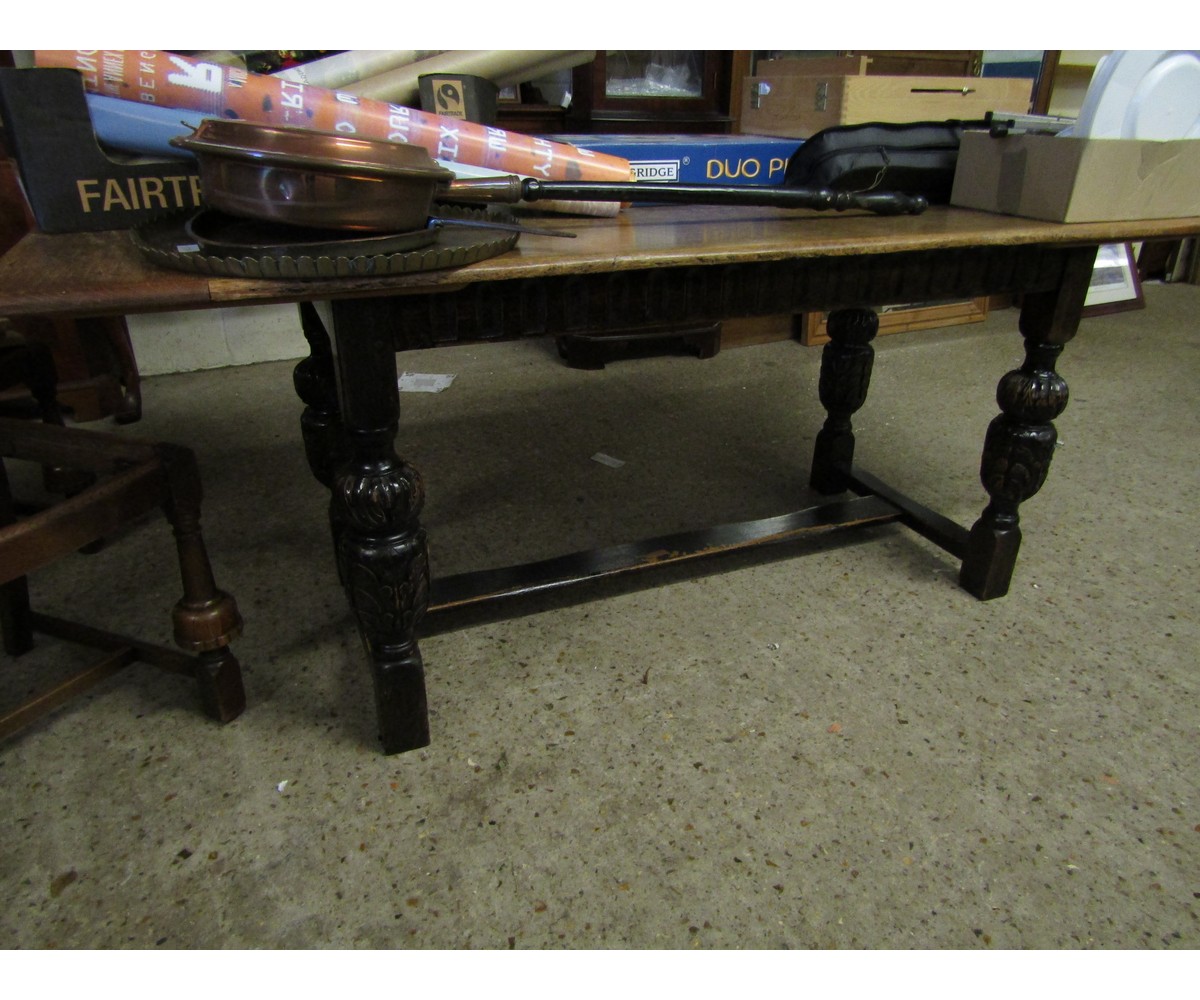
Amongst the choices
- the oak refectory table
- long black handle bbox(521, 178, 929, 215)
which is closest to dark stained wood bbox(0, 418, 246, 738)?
the oak refectory table

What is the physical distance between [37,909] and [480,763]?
569 millimetres

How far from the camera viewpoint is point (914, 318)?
11.4 ft

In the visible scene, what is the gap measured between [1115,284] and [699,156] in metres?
3.30

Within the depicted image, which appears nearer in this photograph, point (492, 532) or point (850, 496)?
point (492, 532)

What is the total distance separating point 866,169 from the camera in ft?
4.88

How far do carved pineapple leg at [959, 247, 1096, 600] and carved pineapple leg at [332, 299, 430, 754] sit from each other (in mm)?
1083

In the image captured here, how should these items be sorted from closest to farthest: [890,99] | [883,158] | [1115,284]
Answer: [883,158], [890,99], [1115,284]

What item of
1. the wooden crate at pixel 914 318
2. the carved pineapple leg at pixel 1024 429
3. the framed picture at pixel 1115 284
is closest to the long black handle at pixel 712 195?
the carved pineapple leg at pixel 1024 429

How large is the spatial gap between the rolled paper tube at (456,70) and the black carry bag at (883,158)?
2.18 ft

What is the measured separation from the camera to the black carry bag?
4.89 ft

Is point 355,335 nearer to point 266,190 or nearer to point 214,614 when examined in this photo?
point 266,190

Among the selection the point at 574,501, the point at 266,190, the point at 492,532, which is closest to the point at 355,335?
the point at 266,190

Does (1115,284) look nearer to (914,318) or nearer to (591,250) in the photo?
(914,318)

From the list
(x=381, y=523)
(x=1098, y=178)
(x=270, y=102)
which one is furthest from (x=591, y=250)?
(x=1098, y=178)
